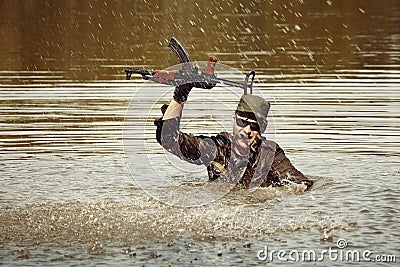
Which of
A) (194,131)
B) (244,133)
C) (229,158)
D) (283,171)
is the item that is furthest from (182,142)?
(194,131)

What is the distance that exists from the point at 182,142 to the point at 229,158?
24.1 inches

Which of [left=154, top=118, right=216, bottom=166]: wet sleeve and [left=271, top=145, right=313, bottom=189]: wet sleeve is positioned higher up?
[left=154, top=118, right=216, bottom=166]: wet sleeve

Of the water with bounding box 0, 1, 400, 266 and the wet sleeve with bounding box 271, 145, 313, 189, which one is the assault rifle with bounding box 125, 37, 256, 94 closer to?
the wet sleeve with bounding box 271, 145, 313, 189

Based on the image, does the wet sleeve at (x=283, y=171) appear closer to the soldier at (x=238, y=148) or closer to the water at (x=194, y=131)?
the soldier at (x=238, y=148)

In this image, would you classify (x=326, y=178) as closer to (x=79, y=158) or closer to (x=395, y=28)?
(x=79, y=158)

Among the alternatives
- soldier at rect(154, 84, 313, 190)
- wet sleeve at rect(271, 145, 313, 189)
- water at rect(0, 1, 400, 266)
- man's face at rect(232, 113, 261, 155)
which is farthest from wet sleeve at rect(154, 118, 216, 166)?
wet sleeve at rect(271, 145, 313, 189)

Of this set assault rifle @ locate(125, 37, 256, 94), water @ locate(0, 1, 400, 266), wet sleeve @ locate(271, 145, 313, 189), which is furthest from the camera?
wet sleeve @ locate(271, 145, 313, 189)

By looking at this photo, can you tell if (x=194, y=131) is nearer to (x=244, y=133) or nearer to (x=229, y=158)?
(x=229, y=158)

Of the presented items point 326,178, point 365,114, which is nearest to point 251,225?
point 326,178

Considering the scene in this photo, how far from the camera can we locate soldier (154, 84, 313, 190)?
11383 millimetres

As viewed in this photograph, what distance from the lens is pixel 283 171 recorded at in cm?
1174

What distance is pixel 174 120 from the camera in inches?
447

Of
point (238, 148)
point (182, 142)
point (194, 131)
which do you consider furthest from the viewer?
point (194, 131)

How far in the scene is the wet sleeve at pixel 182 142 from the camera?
11359mm
